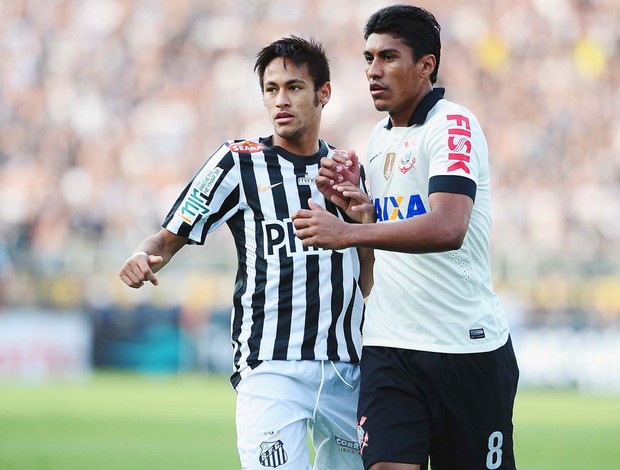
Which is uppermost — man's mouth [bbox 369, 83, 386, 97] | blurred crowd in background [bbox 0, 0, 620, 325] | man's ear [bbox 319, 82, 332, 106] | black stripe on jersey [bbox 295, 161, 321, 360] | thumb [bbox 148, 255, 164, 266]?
blurred crowd in background [bbox 0, 0, 620, 325]

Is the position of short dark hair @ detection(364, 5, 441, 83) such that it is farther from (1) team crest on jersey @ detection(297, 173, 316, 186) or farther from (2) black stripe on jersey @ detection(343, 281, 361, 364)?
(2) black stripe on jersey @ detection(343, 281, 361, 364)

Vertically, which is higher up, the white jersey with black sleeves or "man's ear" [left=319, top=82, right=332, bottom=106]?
"man's ear" [left=319, top=82, right=332, bottom=106]

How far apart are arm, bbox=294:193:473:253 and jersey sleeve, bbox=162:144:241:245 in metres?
0.88

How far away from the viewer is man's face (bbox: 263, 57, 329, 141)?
530cm

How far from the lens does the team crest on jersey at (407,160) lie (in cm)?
481

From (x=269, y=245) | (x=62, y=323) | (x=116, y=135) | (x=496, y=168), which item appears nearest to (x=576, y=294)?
(x=496, y=168)

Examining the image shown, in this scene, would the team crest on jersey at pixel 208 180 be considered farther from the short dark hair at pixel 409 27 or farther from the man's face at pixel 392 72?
the short dark hair at pixel 409 27

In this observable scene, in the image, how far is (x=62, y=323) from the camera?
1769cm

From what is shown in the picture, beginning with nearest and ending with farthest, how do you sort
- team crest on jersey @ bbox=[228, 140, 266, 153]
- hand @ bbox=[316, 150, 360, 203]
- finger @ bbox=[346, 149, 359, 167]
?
hand @ bbox=[316, 150, 360, 203] → finger @ bbox=[346, 149, 359, 167] → team crest on jersey @ bbox=[228, 140, 266, 153]

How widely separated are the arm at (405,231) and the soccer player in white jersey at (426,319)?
21 centimetres

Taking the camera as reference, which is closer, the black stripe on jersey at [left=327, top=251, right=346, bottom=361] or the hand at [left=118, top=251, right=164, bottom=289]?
the hand at [left=118, top=251, right=164, bottom=289]

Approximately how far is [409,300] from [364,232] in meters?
0.56

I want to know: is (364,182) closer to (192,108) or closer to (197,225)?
(197,225)

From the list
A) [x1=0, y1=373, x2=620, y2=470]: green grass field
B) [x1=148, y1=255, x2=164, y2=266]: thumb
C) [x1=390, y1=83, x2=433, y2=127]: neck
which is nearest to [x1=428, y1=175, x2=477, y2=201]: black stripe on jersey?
[x1=390, y1=83, x2=433, y2=127]: neck
